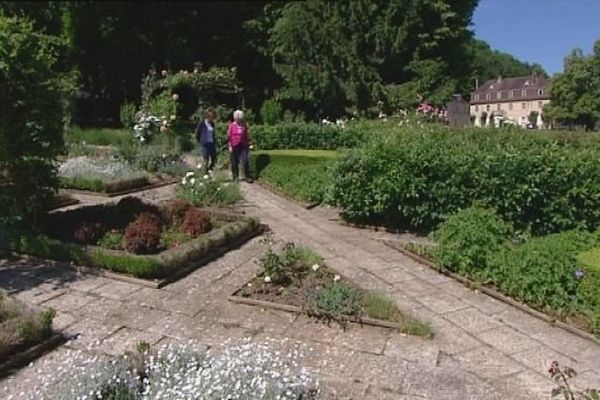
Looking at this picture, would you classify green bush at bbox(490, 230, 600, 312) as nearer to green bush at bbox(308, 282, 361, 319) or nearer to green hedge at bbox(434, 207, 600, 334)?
green hedge at bbox(434, 207, 600, 334)

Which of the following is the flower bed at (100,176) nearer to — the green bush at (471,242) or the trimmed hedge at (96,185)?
the trimmed hedge at (96,185)

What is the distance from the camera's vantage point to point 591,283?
492 cm

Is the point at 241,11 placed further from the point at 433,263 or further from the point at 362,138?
the point at 433,263

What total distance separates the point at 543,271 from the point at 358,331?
2.15 meters

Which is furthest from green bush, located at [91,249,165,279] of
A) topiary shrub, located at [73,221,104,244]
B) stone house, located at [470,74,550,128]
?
stone house, located at [470,74,550,128]

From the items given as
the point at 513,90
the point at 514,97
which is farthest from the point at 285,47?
the point at 513,90

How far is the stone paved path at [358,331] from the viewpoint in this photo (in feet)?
12.7

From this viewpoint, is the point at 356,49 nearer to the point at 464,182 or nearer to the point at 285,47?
the point at 285,47

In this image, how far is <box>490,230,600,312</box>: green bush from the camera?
5219 mm

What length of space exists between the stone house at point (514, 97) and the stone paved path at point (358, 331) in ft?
227

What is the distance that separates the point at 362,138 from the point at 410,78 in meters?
15.2

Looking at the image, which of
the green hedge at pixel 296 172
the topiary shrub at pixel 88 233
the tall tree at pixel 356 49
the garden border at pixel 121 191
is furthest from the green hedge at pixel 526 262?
the tall tree at pixel 356 49

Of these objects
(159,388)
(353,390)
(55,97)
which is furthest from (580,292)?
(55,97)

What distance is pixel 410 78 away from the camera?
27266 millimetres
